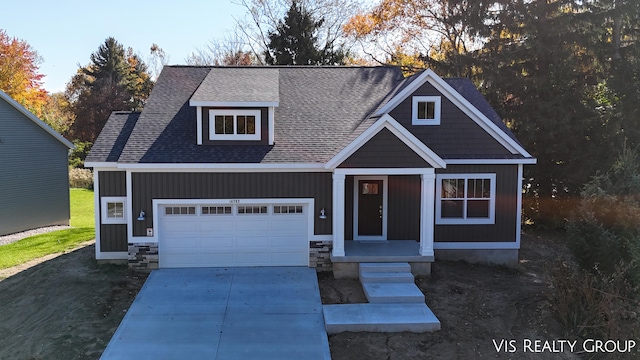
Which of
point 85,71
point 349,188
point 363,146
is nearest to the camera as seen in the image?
point 363,146

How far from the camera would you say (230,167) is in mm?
12562

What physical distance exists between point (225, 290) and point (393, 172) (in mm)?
5098

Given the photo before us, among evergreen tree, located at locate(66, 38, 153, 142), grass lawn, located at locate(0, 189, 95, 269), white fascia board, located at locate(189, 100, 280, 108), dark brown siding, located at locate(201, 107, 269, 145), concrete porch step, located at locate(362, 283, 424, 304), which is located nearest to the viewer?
concrete porch step, located at locate(362, 283, 424, 304)

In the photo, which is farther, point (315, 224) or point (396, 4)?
point (396, 4)

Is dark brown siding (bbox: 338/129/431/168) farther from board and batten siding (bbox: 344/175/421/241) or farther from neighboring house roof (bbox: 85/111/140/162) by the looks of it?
neighboring house roof (bbox: 85/111/140/162)

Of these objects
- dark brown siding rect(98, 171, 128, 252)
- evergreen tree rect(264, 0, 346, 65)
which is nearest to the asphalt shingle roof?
dark brown siding rect(98, 171, 128, 252)

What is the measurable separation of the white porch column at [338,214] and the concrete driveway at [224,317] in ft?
3.26

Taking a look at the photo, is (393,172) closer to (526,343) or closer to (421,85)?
(421,85)

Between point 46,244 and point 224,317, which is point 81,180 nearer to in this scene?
point 46,244

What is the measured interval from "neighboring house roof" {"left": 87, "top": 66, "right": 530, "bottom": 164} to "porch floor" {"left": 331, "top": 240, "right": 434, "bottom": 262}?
2.54m

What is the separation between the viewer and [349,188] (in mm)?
13898

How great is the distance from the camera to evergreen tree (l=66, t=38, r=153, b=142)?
40.1 m

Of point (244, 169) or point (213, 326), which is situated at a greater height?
point (244, 169)

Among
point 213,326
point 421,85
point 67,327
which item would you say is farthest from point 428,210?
point 67,327
